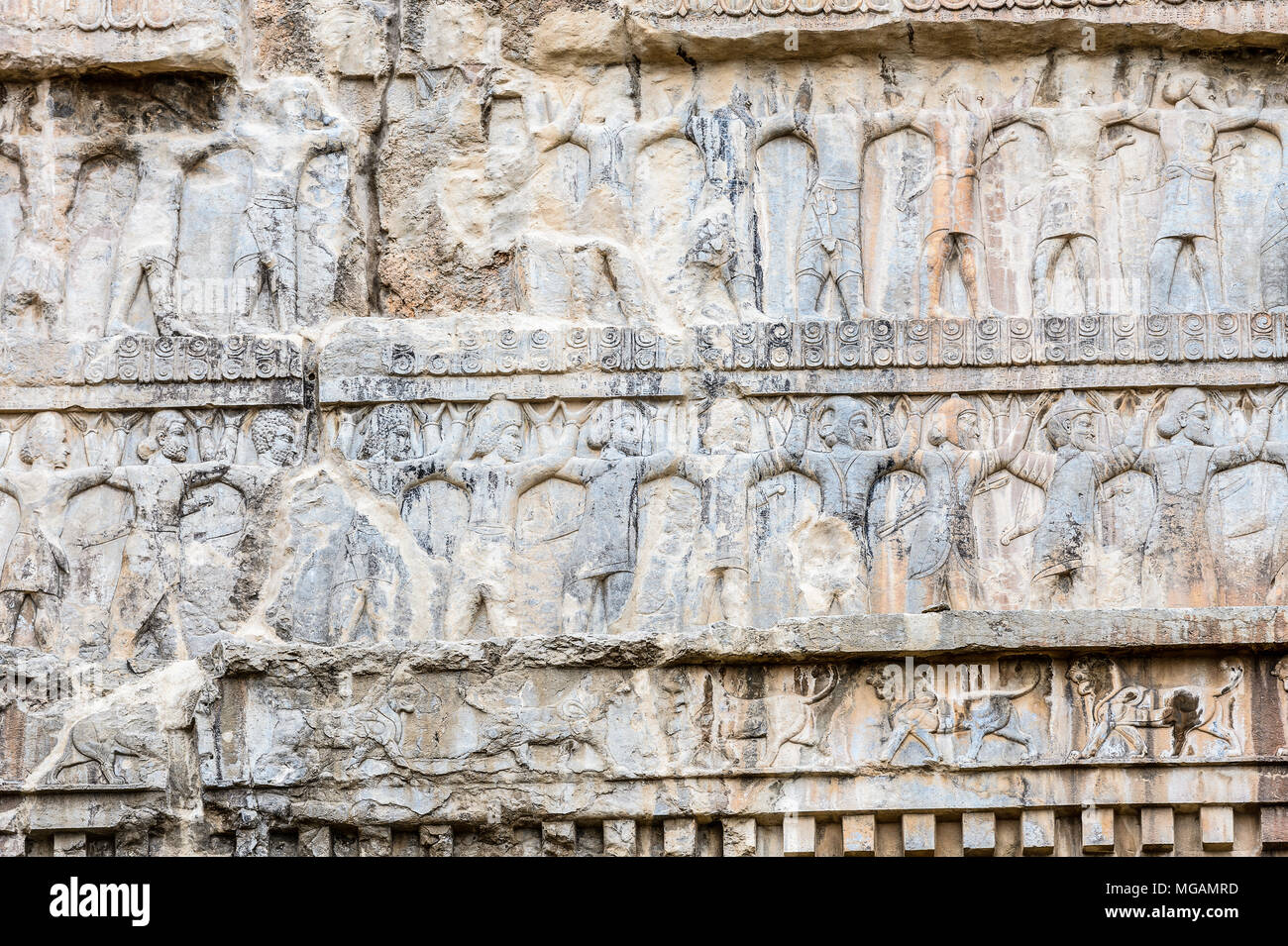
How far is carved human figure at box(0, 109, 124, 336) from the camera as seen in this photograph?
1022 centimetres

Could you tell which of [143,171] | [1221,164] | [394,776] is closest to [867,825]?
[394,776]

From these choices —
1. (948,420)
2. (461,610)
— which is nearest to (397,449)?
(461,610)

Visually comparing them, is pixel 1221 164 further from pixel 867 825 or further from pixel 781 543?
pixel 867 825

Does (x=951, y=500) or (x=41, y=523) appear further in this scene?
(x=41, y=523)

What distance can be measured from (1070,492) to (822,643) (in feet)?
4.15

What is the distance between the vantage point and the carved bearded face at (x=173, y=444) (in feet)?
32.8

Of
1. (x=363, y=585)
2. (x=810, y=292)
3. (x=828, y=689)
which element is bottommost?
(x=828, y=689)

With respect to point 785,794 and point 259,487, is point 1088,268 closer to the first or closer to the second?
point 785,794

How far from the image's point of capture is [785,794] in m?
9.33

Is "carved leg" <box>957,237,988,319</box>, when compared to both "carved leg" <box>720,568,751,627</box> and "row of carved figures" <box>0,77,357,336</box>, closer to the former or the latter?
"carved leg" <box>720,568,751,627</box>

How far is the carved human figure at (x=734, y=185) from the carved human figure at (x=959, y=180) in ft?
2.03

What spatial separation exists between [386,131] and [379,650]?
2.39 metres

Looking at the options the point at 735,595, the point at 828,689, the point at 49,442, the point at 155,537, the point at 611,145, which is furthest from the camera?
the point at 611,145

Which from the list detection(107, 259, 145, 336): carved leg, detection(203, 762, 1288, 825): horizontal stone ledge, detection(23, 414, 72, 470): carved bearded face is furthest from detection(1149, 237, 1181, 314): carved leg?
detection(23, 414, 72, 470): carved bearded face
